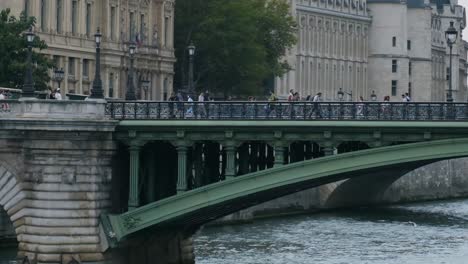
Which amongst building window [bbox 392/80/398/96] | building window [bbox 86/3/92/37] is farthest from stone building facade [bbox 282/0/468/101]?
building window [bbox 86/3/92/37]

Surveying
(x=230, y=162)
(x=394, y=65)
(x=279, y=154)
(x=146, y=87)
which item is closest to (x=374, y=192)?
(x=146, y=87)

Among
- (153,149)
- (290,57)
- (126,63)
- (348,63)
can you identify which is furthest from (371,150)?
(348,63)

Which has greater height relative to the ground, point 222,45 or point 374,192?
point 222,45

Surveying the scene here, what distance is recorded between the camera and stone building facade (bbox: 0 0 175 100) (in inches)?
3829

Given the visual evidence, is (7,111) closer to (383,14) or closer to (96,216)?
(96,216)

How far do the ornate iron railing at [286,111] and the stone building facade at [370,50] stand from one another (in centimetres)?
9054

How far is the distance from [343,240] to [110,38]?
2603 centimetres

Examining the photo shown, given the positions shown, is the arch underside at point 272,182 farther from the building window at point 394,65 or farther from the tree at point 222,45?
the building window at point 394,65

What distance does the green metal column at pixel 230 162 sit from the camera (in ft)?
190

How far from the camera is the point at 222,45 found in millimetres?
112312

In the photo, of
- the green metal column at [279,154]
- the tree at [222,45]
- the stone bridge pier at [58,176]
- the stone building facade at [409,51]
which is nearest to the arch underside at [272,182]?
the green metal column at [279,154]

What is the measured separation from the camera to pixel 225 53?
11162cm

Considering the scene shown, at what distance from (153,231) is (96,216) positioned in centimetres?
255

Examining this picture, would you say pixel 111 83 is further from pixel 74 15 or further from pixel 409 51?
pixel 409 51
